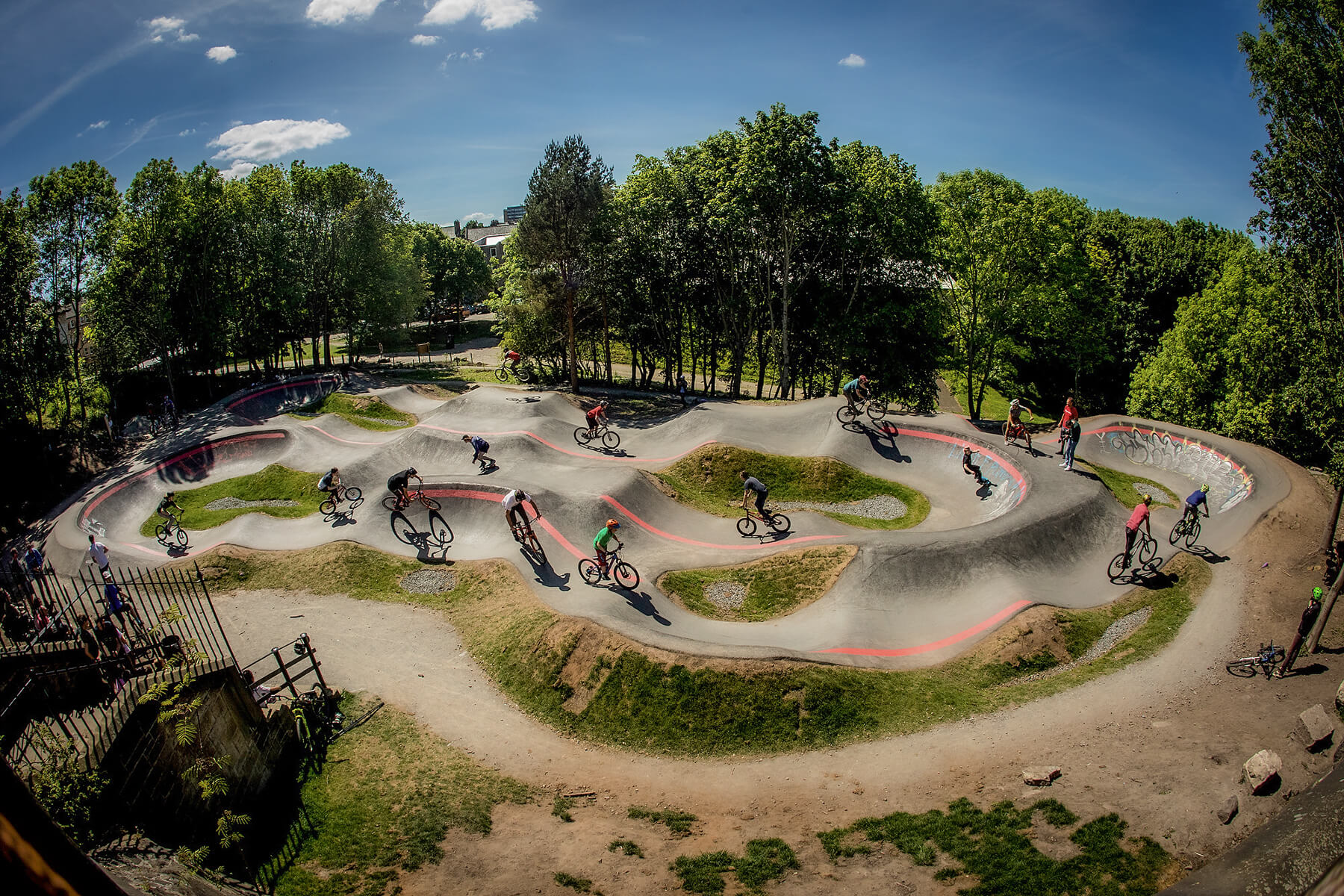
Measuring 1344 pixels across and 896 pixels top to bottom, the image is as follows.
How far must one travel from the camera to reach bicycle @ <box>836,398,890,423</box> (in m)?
33.8

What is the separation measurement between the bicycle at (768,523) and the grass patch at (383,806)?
13.4 meters

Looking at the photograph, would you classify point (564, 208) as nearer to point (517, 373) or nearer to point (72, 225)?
point (517, 373)

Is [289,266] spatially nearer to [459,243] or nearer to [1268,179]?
[459,243]

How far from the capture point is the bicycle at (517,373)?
175 ft

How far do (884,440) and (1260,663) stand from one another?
58.2 feet

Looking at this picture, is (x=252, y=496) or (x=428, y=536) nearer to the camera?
(x=428, y=536)

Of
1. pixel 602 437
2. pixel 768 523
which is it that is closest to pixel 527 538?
pixel 768 523

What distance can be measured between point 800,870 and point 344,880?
28.2 ft

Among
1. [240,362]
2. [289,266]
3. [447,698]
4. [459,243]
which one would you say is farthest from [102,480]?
[459,243]

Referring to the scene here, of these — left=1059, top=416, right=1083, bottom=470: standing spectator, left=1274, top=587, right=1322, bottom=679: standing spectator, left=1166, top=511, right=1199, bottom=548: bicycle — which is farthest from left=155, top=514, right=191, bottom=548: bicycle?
left=1166, top=511, right=1199, bottom=548: bicycle

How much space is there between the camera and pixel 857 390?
32844 mm

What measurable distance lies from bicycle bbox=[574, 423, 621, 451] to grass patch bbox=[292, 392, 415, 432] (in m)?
13.9

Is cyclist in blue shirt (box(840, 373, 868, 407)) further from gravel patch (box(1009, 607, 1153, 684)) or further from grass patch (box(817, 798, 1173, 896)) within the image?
grass patch (box(817, 798, 1173, 896))

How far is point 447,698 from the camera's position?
19.2m
